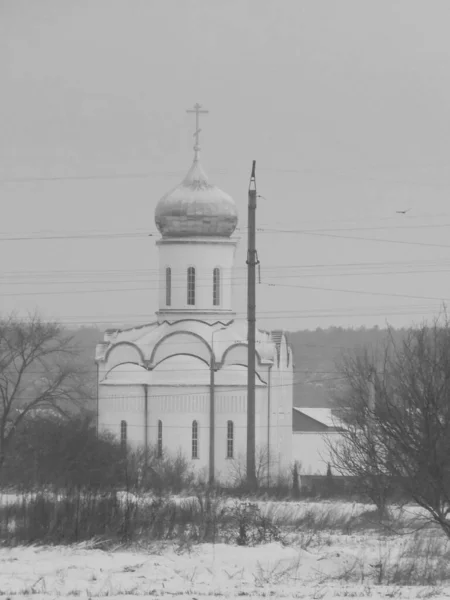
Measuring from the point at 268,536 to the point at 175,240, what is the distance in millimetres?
19629


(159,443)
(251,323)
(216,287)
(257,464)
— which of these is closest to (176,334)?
(216,287)

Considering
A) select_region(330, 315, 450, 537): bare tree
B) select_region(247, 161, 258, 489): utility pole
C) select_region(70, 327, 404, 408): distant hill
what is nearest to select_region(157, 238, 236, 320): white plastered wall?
select_region(247, 161, 258, 489): utility pole

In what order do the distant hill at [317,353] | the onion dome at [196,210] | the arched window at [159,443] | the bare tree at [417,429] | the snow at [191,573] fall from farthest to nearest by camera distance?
the distant hill at [317,353] → the onion dome at [196,210] → the arched window at [159,443] → the bare tree at [417,429] → the snow at [191,573]

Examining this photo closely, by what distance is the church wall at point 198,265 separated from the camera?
37.7 metres

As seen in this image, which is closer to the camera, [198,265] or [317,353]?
[198,265]

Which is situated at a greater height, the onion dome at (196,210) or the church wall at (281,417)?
the onion dome at (196,210)

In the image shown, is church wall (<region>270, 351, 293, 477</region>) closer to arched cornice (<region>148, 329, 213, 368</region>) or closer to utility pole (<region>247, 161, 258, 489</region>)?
arched cornice (<region>148, 329, 213, 368</region>)

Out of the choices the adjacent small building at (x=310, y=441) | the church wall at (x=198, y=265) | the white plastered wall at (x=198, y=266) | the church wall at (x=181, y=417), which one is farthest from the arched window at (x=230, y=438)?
the church wall at (x=198, y=265)

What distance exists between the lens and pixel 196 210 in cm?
3747

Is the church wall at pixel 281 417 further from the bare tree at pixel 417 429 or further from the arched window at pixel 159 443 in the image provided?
the bare tree at pixel 417 429

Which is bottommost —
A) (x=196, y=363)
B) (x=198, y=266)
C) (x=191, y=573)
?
(x=191, y=573)

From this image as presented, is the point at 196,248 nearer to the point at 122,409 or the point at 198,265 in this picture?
the point at 198,265

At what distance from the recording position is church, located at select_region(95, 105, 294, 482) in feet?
118

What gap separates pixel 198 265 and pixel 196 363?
2504 millimetres
